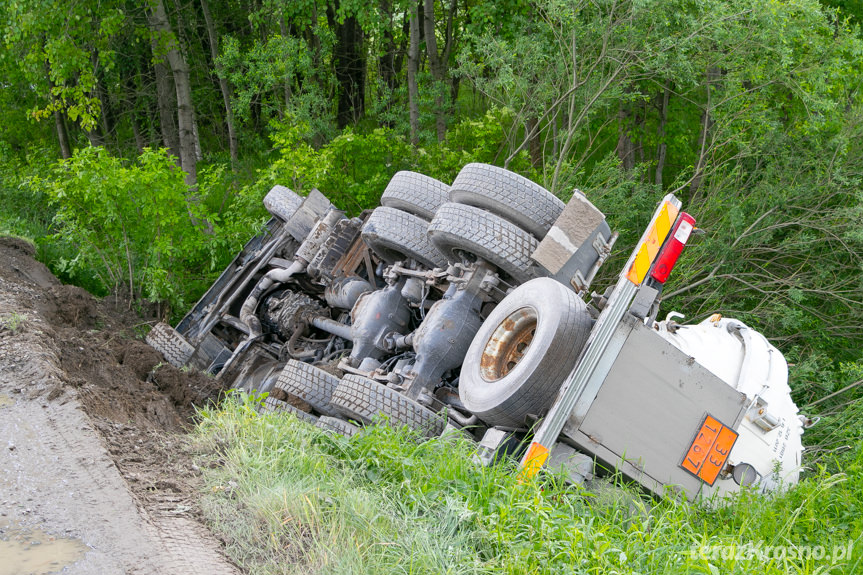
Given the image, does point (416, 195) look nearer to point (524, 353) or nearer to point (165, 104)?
point (524, 353)

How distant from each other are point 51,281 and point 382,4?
25.0 ft

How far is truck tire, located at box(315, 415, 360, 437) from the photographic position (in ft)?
15.4

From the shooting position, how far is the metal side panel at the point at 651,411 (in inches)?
150

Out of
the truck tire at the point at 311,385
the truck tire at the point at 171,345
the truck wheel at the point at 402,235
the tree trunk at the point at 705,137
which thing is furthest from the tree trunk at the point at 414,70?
the truck tire at the point at 311,385

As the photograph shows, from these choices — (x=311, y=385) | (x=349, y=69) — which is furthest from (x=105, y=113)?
(x=311, y=385)

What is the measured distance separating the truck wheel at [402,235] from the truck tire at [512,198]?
0.61m

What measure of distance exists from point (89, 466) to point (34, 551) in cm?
66

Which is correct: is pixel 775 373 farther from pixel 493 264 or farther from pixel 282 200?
pixel 282 200

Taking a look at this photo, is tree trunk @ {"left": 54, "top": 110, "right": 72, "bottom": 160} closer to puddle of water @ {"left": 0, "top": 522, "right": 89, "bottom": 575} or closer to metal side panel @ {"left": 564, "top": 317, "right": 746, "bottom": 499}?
puddle of water @ {"left": 0, "top": 522, "right": 89, "bottom": 575}

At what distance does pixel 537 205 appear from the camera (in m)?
5.16

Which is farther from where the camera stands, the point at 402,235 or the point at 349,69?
the point at 349,69

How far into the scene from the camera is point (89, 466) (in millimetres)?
3289

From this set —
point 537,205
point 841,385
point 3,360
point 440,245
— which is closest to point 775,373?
point 537,205

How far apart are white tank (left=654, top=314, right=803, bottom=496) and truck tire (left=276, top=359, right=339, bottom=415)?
7.07ft
